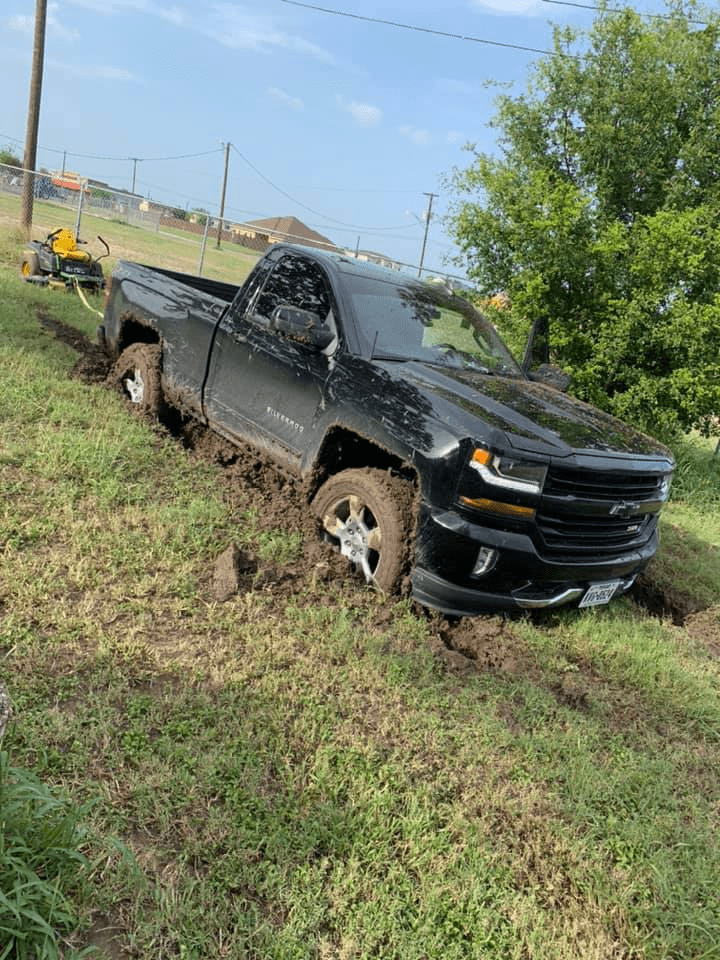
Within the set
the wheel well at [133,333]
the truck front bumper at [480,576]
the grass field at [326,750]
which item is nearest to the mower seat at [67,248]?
the wheel well at [133,333]

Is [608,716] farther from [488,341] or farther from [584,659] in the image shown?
[488,341]

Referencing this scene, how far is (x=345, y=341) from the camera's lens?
430 cm

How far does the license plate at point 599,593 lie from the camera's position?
4070mm

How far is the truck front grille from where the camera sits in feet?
12.0

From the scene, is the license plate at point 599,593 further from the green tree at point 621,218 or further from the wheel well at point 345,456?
the green tree at point 621,218

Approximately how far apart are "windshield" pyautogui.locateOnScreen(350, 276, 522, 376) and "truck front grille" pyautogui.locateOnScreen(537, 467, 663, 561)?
129 cm

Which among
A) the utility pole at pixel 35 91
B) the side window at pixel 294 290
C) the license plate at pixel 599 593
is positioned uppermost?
the utility pole at pixel 35 91

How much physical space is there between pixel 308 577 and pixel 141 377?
2915 mm

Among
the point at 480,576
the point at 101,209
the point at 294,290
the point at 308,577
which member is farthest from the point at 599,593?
the point at 101,209

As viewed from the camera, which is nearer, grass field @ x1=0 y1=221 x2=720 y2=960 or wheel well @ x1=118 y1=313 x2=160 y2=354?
grass field @ x1=0 y1=221 x2=720 y2=960

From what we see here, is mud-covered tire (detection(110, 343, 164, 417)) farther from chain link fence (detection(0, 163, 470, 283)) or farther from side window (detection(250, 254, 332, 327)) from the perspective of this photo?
chain link fence (detection(0, 163, 470, 283))

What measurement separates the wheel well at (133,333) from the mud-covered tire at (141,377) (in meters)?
0.14

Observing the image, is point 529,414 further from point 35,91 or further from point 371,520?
point 35,91

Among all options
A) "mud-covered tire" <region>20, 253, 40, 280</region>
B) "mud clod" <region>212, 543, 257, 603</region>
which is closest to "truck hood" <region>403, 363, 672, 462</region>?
"mud clod" <region>212, 543, 257, 603</region>
